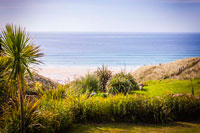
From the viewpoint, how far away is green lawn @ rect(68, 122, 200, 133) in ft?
17.9

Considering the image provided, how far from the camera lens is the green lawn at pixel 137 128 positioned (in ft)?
17.9

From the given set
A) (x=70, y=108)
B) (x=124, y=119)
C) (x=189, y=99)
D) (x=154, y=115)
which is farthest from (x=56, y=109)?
(x=189, y=99)

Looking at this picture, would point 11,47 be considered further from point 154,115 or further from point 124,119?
point 154,115

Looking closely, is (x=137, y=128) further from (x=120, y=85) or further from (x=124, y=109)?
(x=120, y=85)

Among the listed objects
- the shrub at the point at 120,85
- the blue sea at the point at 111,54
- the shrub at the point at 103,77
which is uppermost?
the blue sea at the point at 111,54

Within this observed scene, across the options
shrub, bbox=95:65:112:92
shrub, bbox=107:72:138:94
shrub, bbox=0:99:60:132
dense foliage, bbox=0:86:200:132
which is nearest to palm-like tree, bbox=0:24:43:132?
shrub, bbox=0:99:60:132

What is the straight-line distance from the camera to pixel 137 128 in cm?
562

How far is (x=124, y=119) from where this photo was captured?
619 cm

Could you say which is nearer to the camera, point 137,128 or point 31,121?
point 31,121

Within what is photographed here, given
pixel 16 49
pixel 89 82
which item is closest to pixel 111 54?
pixel 89 82

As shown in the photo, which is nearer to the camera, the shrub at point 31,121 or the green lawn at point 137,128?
the shrub at point 31,121

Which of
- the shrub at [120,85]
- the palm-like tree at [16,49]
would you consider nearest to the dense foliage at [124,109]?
the palm-like tree at [16,49]

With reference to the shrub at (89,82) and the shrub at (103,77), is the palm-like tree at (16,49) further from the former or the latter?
the shrub at (103,77)

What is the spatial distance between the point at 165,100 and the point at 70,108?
128 inches
